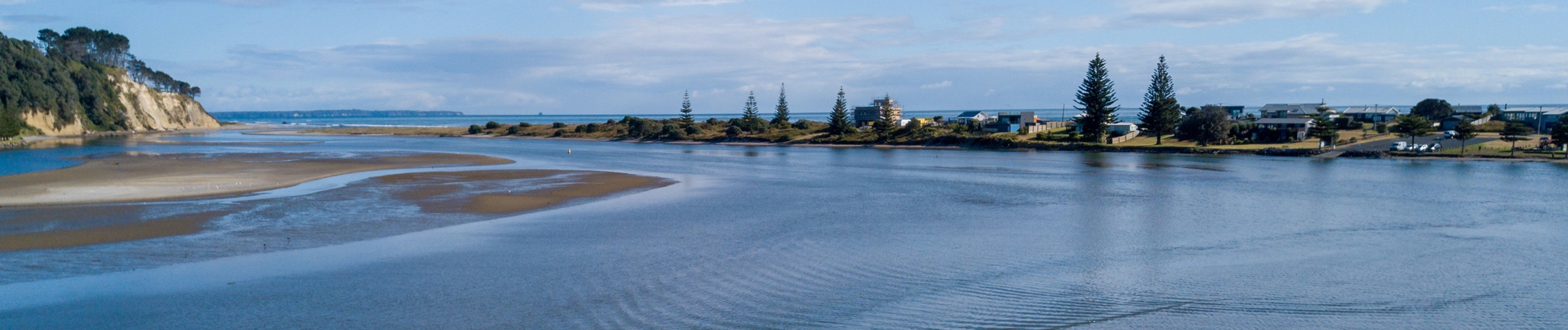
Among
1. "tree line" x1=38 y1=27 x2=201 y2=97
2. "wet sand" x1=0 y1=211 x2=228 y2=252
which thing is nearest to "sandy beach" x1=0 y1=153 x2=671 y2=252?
"wet sand" x1=0 y1=211 x2=228 y2=252

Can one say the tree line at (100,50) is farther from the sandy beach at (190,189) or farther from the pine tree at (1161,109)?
the pine tree at (1161,109)

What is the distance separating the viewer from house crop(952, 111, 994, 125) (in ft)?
220

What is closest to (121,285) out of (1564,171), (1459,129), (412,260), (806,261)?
(412,260)

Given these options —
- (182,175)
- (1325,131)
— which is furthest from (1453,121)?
(182,175)

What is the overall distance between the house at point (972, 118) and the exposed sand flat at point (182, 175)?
3894 cm

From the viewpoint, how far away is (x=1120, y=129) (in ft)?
198

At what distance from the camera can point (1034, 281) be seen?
11.7 m

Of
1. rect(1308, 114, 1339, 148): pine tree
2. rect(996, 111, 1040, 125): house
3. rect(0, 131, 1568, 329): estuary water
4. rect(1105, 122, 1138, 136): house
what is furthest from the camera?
rect(996, 111, 1040, 125): house

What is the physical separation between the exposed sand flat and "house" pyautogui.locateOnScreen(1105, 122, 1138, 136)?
136 feet

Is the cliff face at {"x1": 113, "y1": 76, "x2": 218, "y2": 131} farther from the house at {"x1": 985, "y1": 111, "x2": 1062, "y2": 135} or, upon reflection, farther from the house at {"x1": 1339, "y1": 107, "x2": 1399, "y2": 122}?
the house at {"x1": 1339, "y1": 107, "x2": 1399, "y2": 122}

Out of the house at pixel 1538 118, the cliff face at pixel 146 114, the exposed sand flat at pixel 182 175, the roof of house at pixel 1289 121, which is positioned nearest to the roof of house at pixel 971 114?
the roof of house at pixel 1289 121

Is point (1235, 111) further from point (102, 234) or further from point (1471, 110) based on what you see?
point (102, 234)

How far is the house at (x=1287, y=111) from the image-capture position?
2445 inches

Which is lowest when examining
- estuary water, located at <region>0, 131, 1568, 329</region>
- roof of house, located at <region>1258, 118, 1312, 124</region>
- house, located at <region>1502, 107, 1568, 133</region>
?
estuary water, located at <region>0, 131, 1568, 329</region>
